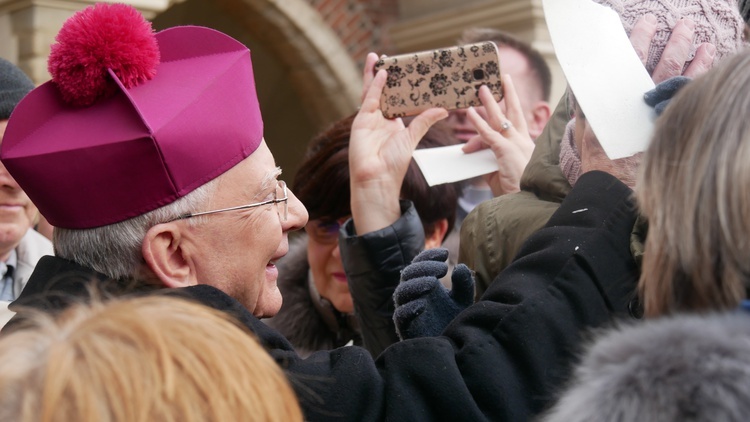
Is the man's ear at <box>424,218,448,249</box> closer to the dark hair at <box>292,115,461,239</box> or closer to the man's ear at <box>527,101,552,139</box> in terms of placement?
the dark hair at <box>292,115,461,239</box>

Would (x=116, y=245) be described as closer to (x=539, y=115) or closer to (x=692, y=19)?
(x=692, y=19)

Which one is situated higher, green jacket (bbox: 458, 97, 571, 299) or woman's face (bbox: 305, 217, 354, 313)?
green jacket (bbox: 458, 97, 571, 299)

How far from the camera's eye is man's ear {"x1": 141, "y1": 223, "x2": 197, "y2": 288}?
154 cm

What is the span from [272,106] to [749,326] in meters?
5.18

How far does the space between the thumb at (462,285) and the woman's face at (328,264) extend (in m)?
0.90

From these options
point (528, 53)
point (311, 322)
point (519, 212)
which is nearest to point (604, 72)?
point (519, 212)

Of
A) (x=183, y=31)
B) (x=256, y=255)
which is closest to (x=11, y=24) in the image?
(x=183, y=31)

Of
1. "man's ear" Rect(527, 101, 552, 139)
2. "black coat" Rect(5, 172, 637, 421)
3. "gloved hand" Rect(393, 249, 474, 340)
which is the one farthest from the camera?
"man's ear" Rect(527, 101, 552, 139)

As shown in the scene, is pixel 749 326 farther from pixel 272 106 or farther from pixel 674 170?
pixel 272 106

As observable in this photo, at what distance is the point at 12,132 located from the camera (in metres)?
1.59

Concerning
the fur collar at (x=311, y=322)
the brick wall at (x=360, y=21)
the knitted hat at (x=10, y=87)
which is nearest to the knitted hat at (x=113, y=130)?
the knitted hat at (x=10, y=87)

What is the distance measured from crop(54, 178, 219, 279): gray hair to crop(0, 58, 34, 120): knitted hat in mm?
888

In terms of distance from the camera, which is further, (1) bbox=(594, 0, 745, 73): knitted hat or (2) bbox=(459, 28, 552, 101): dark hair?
(2) bbox=(459, 28, 552, 101): dark hair

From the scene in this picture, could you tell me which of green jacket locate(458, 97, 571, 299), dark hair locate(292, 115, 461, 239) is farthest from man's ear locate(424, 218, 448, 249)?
green jacket locate(458, 97, 571, 299)
